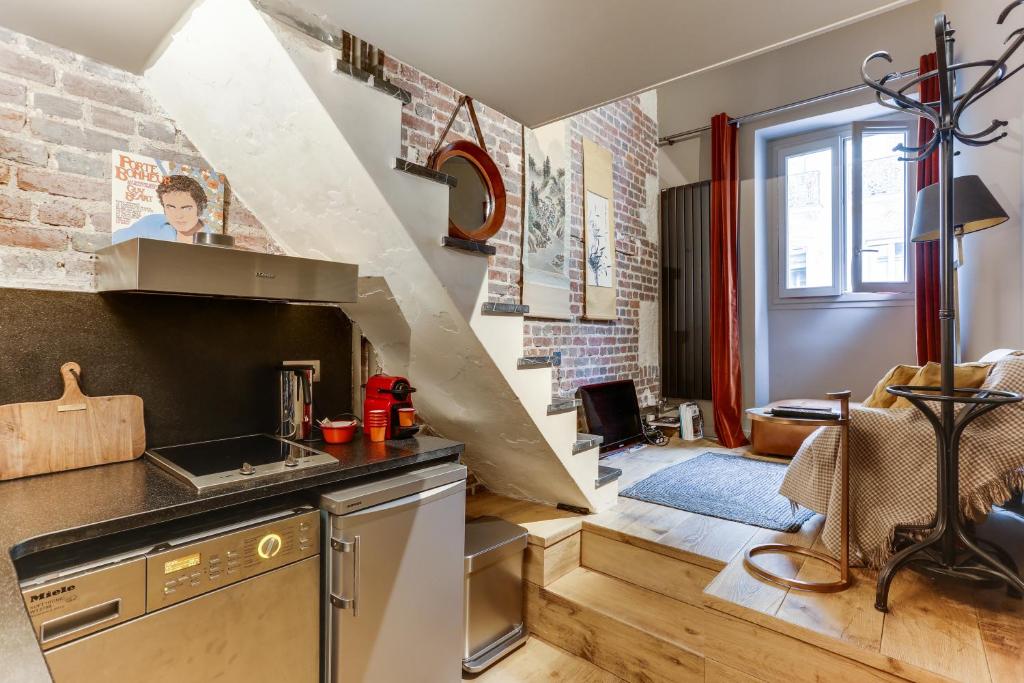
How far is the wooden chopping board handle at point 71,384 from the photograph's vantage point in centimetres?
159

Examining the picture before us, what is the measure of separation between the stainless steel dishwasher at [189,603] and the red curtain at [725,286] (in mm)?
3894

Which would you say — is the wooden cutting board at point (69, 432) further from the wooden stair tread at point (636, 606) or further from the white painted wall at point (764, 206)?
the white painted wall at point (764, 206)

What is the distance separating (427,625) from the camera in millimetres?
1825

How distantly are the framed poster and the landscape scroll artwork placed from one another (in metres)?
0.29

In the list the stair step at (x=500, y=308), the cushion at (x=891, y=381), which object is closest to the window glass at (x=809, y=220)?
the cushion at (x=891, y=381)

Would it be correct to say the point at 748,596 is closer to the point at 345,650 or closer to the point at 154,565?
the point at 345,650

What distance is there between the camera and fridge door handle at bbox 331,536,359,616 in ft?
5.07

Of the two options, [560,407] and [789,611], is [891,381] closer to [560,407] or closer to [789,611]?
[789,611]

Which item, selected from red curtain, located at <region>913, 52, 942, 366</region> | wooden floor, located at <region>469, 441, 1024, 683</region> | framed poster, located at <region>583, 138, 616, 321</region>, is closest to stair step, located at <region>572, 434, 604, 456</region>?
wooden floor, located at <region>469, 441, 1024, 683</region>

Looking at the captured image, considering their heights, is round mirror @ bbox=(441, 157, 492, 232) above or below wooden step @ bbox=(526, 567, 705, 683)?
above

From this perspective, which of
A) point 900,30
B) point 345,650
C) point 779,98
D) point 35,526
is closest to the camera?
point 35,526

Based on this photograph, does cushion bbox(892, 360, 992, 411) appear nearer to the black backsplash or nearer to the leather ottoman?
the leather ottoman

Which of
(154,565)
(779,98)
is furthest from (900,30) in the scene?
(154,565)

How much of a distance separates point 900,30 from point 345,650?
5460 millimetres
